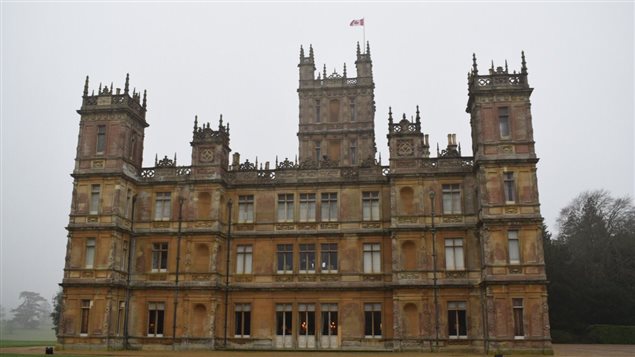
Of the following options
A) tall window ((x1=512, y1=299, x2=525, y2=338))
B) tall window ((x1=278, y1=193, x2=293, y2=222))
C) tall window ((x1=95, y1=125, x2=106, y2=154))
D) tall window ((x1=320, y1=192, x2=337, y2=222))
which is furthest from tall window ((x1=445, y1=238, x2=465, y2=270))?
tall window ((x1=95, y1=125, x2=106, y2=154))

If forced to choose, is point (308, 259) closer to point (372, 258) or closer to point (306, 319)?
point (306, 319)

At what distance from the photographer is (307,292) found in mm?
36344

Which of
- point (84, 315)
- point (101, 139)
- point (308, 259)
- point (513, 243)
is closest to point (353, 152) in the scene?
point (308, 259)

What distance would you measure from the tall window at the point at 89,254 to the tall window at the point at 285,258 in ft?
37.3

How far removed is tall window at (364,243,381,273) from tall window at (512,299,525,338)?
8404 mm

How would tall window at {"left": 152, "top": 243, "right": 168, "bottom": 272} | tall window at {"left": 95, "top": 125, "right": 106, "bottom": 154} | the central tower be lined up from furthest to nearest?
the central tower
tall window at {"left": 152, "top": 243, "right": 168, "bottom": 272}
tall window at {"left": 95, "top": 125, "right": 106, "bottom": 154}

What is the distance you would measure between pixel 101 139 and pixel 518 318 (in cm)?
2751

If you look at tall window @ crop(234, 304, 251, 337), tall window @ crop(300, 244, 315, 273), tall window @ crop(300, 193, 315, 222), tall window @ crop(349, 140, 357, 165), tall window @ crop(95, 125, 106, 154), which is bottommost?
tall window @ crop(234, 304, 251, 337)

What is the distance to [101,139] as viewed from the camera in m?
37.4

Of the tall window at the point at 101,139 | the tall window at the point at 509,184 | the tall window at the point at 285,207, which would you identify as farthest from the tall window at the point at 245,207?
the tall window at the point at 509,184

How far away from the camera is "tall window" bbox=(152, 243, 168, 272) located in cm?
3725

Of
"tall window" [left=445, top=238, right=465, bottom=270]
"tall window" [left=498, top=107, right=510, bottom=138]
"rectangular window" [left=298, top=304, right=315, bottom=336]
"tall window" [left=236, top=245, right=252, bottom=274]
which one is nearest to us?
"tall window" [left=498, top=107, right=510, bottom=138]

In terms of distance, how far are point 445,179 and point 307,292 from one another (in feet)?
36.4

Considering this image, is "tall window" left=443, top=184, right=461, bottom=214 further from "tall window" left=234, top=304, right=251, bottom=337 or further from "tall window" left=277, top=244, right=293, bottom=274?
"tall window" left=234, top=304, right=251, bottom=337
